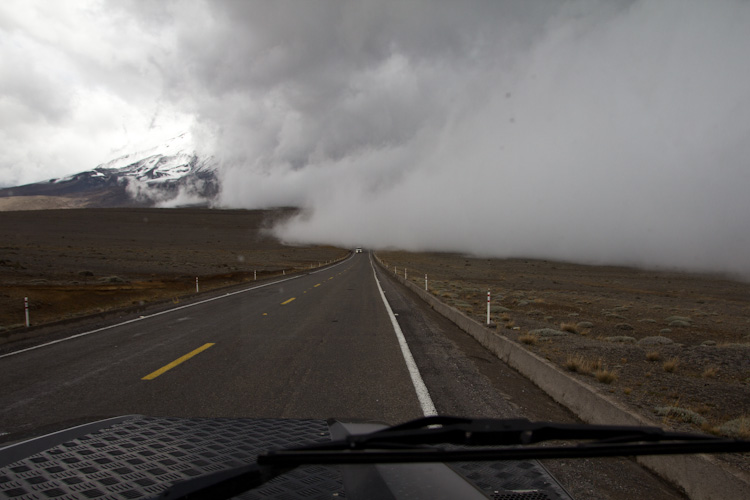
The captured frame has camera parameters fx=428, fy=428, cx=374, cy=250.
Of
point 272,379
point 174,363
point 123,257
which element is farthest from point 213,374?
point 123,257

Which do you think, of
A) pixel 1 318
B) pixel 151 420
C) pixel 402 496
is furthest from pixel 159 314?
pixel 402 496

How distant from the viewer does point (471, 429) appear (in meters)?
1.98

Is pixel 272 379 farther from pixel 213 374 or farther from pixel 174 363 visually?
pixel 174 363

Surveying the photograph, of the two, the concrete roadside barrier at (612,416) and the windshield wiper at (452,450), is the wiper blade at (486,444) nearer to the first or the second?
the windshield wiper at (452,450)

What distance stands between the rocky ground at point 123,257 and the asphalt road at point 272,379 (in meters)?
4.01

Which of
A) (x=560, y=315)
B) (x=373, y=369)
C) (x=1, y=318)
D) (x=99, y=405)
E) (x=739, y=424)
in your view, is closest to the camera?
(x=739, y=424)

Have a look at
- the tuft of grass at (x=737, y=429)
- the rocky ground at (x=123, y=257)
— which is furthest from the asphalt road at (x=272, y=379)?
the rocky ground at (x=123, y=257)

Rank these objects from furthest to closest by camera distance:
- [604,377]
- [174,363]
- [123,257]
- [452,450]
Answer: [123,257]
[174,363]
[604,377]
[452,450]

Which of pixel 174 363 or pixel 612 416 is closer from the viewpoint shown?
pixel 612 416

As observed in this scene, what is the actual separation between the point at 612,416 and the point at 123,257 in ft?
208

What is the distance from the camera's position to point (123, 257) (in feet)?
186

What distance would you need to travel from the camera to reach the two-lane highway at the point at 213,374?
16.3ft

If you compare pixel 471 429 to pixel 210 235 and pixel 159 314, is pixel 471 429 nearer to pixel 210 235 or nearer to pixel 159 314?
pixel 159 314

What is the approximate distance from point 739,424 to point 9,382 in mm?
9315
